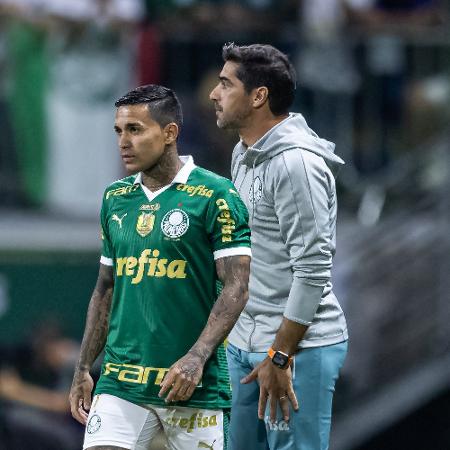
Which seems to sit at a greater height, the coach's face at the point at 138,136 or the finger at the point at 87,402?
the coach's face at the point at 138,136

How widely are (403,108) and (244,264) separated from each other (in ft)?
20.5

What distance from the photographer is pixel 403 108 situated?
1101 cm

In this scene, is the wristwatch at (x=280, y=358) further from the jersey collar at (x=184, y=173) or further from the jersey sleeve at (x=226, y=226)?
the jersey collar at (x=184, y=173)

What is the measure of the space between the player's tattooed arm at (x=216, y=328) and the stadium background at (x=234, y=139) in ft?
17.9

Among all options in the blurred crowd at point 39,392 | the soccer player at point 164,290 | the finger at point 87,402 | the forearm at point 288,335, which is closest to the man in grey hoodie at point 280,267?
the forearm at point 288,335

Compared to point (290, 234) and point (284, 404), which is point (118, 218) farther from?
point (284, 404)

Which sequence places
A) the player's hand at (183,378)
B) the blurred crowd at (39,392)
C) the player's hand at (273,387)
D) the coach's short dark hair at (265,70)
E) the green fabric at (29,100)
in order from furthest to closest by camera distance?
the blurred crowd at (39,392) → the green fabric at (29,100) → the coach's short dark hair at (265,70) → the player's hand at (273,387) → the player's hand at (183,378)

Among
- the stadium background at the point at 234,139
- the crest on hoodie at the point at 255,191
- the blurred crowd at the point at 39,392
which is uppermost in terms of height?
the crest on hoodie at the point at 255,191

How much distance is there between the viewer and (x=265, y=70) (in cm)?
550

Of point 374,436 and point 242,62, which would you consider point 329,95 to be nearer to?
point 374,436

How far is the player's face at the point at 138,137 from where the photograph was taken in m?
5.10

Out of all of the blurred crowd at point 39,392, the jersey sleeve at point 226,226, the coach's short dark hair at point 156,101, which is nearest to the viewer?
the jersey sleeve at point 226,226

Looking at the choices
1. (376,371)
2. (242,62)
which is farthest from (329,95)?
(242,62)

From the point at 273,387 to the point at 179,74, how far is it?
19.7ft
